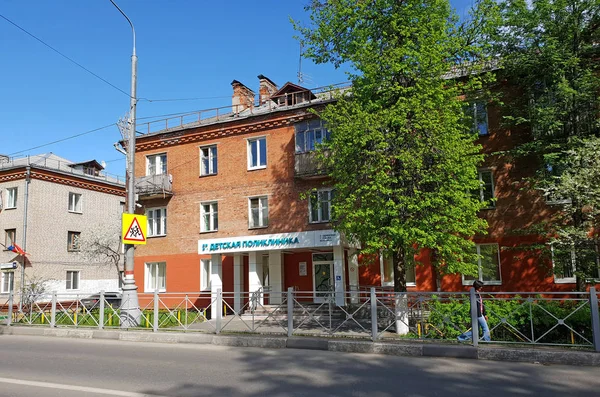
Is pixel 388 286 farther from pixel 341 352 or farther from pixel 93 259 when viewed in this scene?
pixel 93 259

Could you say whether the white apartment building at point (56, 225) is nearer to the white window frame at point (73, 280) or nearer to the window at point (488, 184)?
the white window frame at point (73, 280)

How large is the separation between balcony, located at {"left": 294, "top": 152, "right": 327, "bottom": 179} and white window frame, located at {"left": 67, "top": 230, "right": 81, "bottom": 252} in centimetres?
1838

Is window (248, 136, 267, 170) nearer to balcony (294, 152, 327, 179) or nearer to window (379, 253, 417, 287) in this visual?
balcony (294, 152, 327, 179)

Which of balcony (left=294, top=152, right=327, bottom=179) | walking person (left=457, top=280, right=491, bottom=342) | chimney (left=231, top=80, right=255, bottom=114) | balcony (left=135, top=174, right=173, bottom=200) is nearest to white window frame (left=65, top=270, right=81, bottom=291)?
balcony (left=135, top=174, right=173, bottom=200)

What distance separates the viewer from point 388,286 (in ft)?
67.6

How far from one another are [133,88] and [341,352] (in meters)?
10.7

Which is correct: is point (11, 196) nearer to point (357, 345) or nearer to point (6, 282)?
point (6, 282)

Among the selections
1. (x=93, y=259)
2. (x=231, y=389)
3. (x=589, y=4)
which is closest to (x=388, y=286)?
(x=589, y=4)

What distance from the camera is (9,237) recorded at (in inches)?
1204

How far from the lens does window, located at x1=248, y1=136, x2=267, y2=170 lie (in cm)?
2403

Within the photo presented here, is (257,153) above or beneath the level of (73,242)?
above

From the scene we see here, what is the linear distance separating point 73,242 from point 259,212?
1639 centimetres

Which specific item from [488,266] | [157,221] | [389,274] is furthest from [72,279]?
[488,266]

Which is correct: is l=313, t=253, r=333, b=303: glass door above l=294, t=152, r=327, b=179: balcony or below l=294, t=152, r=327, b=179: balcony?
below
